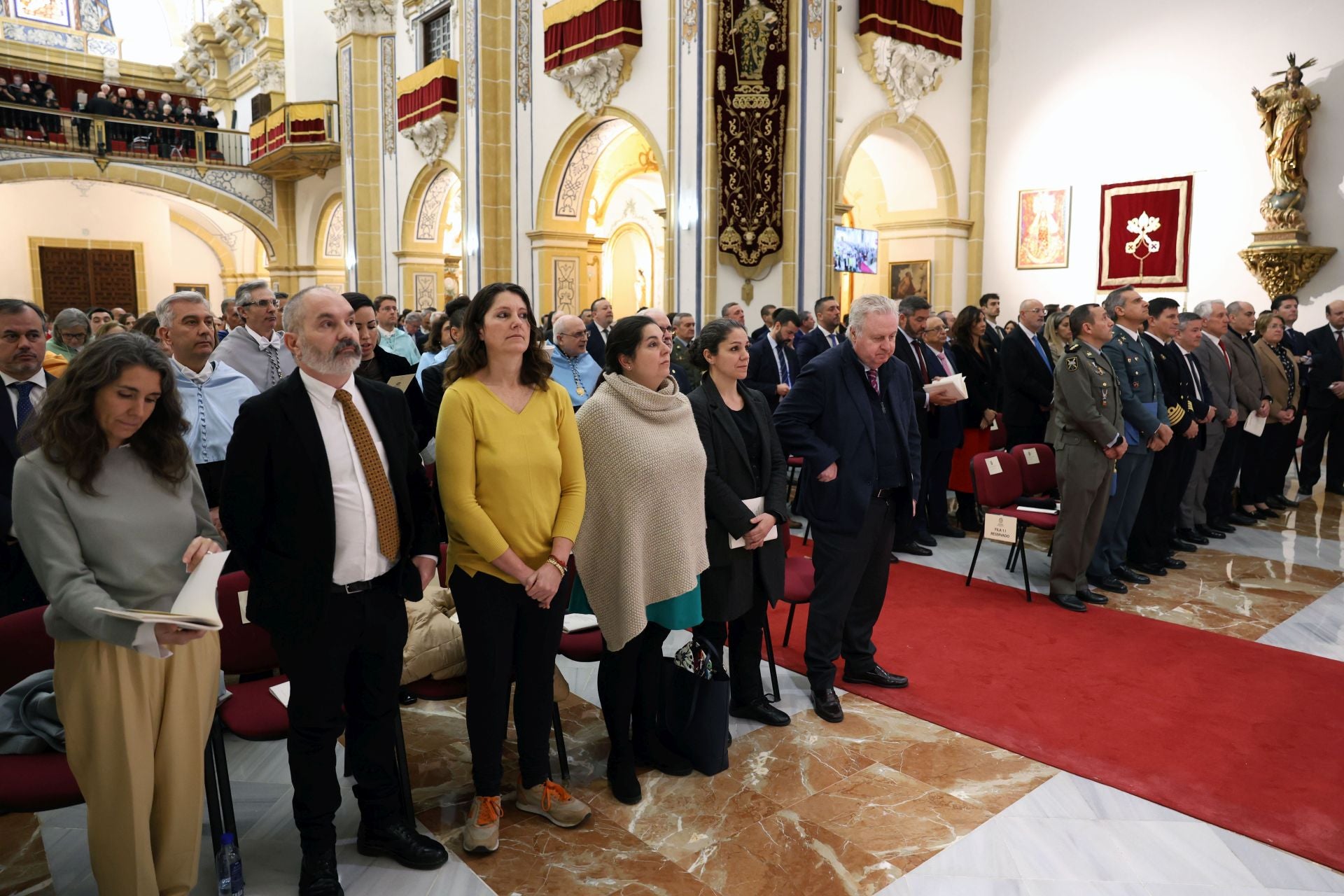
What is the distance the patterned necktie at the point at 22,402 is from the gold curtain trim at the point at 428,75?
11.8 metres

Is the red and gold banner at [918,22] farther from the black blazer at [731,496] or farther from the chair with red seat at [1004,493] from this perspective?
the black blazer at [731,496]

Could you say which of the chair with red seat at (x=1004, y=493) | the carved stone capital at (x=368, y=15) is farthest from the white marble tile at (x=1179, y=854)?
the carved stone capital at (x=368, y=15)

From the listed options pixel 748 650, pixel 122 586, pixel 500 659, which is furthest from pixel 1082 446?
pixel 122 586

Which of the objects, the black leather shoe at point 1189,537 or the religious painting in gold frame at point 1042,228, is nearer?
the black leather shoe at point 1189,537

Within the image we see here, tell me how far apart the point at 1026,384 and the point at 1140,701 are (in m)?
3.27

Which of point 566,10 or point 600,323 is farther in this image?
point 566,10

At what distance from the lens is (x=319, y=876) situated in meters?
2.45

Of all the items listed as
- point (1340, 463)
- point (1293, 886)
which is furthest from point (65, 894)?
point (1340, 463)

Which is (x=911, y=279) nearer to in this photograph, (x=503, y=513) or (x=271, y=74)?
(x=503, y=513)

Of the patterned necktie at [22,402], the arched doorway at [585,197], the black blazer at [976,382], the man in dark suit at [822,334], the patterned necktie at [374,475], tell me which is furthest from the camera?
the arched doorway at [585,197]

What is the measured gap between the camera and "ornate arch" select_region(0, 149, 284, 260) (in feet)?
57.4

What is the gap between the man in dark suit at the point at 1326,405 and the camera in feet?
25.5

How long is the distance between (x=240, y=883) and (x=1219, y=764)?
320 cm

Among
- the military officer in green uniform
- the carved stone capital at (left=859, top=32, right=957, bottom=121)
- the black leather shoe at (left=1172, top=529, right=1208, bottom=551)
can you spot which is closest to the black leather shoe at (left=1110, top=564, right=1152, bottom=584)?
the military officer in green uniform
